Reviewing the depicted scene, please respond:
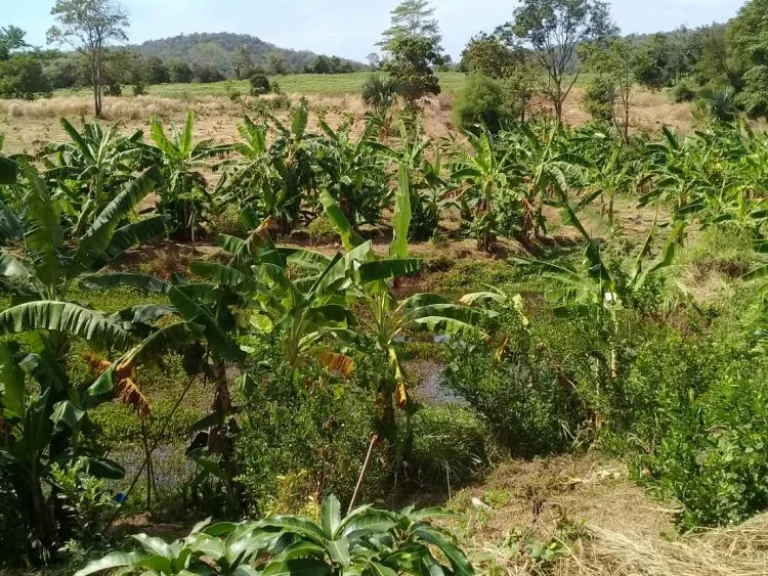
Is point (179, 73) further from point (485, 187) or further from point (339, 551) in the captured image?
point (339, 551)

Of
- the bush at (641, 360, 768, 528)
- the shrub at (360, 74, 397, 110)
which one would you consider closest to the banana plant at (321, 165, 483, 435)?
the bush at (641, 360, 768, 528)

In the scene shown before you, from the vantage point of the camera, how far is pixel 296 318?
6793mm

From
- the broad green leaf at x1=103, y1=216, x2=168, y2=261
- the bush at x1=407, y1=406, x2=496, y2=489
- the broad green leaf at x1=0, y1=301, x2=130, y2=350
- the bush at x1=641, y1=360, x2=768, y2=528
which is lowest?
the bush at x1=407, y1=406, x2=496, y2=489

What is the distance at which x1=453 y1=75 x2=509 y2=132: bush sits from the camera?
97.1 feet

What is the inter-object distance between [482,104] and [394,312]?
2353 centimetres

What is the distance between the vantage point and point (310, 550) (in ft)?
11.3

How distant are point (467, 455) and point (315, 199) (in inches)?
435

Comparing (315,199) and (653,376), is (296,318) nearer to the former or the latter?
(653,376)

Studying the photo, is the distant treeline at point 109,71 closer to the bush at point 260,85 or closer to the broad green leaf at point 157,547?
the bush at point 260,85

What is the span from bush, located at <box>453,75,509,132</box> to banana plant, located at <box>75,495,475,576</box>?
1058 inches

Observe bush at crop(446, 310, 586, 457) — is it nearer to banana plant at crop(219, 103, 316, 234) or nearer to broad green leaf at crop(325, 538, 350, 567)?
broad green leaf at crop(325, 538, 350, 567)

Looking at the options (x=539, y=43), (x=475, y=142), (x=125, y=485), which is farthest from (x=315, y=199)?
(x=539, y=43)

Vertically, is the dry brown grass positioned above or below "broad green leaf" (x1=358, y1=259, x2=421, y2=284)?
below

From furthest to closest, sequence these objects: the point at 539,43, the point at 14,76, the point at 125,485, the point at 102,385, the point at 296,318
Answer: the point at 14,76 → the point at 539,43 → the point at 125,485 → the point at 296,318 → the point at 102,385
